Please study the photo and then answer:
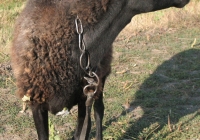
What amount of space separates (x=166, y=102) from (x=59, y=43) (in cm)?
310

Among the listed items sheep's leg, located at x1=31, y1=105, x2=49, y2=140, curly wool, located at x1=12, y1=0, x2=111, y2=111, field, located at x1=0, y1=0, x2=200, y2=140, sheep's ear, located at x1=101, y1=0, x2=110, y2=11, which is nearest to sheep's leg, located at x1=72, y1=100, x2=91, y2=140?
field, located at x1=0, y1=0, x2=200, y2=140

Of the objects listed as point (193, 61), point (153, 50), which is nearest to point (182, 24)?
point (153, 50)

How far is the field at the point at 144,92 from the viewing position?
16.2 ft

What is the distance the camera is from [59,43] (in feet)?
10.0

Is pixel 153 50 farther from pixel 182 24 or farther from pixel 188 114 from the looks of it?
pixel 188 114

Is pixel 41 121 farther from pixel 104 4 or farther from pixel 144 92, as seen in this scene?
pixel 144 92

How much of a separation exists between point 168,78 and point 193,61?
110 cm

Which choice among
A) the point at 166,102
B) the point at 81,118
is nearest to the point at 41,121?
the point at 81,118

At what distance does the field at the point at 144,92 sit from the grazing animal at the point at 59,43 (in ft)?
2.57

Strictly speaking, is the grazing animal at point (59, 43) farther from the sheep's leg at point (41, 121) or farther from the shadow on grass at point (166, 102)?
the shadow on grass at point (166, 102)

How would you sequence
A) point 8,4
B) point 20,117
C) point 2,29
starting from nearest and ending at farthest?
point 20,117 → point 2,29 → point 8,4

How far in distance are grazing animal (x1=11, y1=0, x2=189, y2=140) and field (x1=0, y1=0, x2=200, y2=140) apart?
784mm

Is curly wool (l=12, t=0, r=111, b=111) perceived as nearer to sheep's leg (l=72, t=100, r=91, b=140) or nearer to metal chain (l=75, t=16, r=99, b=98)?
metal chain (l=75, t=16, r=99, b=98)

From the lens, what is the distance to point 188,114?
5.40 m
